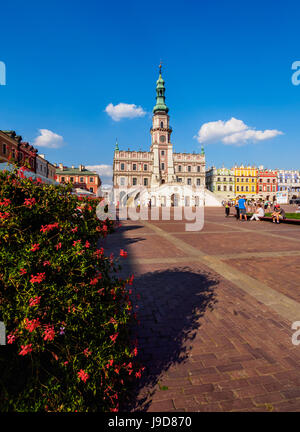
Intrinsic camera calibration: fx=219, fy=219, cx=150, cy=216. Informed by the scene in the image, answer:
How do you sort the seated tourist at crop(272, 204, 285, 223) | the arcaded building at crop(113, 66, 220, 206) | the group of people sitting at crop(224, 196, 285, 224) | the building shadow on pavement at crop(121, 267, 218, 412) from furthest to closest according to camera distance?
the arcaded building at crop(113, 66, 220, 206) → the group of people sitting at crop(224, 196, 285, 224) → the seated tourist at crop(272, 204, 285, 223) → the building shadow on pavement at crop(121, 267, 218, 412)

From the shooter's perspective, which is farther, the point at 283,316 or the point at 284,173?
the point at 284,173

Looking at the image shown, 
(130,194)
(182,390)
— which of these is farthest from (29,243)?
(130,194)

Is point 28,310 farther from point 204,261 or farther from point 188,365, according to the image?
point 204,261

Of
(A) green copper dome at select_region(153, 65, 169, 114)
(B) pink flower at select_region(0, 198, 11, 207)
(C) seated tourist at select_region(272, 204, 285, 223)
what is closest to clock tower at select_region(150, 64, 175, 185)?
(A) green copper dome at select_region(153, 65, 169, 114)

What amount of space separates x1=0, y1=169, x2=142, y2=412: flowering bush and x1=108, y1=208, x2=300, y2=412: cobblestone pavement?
75cm

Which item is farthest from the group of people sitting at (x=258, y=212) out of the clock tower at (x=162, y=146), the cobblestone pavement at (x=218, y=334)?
the clock tower at (x=162, y=146)

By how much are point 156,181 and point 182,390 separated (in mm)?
65111

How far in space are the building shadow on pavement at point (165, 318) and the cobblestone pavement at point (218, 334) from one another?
1 centimetres

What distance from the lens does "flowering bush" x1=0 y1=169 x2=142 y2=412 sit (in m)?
1.58

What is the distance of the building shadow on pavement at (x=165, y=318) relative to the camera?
2.41 m

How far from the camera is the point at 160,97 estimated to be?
72.6 m

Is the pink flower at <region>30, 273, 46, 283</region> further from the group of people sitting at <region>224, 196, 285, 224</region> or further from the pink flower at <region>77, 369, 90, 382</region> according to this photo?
the group of people sitting at <region>224, 196, 285, 224</region>

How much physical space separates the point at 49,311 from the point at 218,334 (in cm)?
255

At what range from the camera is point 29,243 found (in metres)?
1.68
